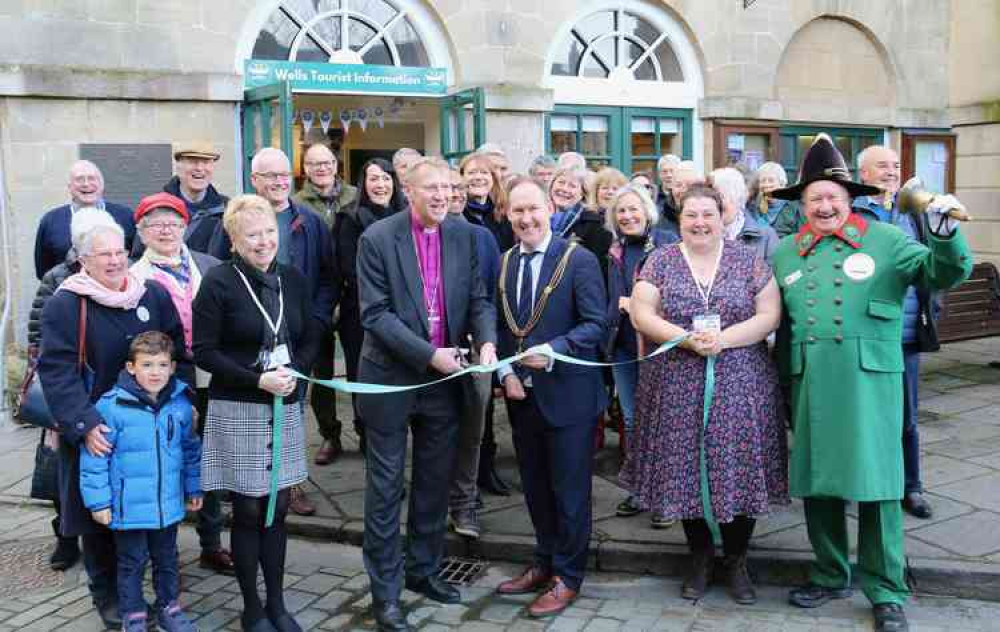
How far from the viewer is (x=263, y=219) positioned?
166 inches

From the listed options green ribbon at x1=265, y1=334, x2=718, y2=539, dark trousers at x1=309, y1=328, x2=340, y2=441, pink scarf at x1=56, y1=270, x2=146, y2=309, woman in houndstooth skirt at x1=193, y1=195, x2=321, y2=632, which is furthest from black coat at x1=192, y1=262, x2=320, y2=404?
dark trousers at x1=309, y1=328, x2=340, y2=441

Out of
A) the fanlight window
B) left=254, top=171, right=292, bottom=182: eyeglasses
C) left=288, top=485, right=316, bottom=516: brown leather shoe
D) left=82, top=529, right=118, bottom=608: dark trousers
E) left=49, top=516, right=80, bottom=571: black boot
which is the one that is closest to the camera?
left=82, top=529, right=118, bottom=608: dark trousers

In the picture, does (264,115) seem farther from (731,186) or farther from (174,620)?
(174,620)

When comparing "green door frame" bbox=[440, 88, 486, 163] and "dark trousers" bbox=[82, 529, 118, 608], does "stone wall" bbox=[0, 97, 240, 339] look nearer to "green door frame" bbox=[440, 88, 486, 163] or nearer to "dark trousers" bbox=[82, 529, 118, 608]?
"green door frame" bbox=[440, 88, 486, 163]

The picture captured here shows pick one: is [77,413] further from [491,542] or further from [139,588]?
[491,542]

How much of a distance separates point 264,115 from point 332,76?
0.81 metres

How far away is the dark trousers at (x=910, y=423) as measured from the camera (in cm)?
513

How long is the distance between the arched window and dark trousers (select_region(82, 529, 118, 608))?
6327mm

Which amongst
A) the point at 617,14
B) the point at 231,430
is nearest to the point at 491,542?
the point at 231,430

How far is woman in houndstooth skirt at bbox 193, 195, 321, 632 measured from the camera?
4.14 metres

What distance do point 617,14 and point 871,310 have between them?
8.09 m

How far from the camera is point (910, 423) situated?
202 inches

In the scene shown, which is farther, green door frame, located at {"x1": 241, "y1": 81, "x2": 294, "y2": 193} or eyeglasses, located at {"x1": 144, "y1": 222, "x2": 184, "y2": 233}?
green door frame, located at {"x1": 241, "y1": 81, "x2": 294, "y2": 193}

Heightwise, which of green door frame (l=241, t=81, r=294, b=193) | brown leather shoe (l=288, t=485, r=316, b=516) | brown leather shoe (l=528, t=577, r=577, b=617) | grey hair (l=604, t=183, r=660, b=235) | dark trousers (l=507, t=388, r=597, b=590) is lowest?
brown leather shoe (l=528, t=577, r=577, b=617)
